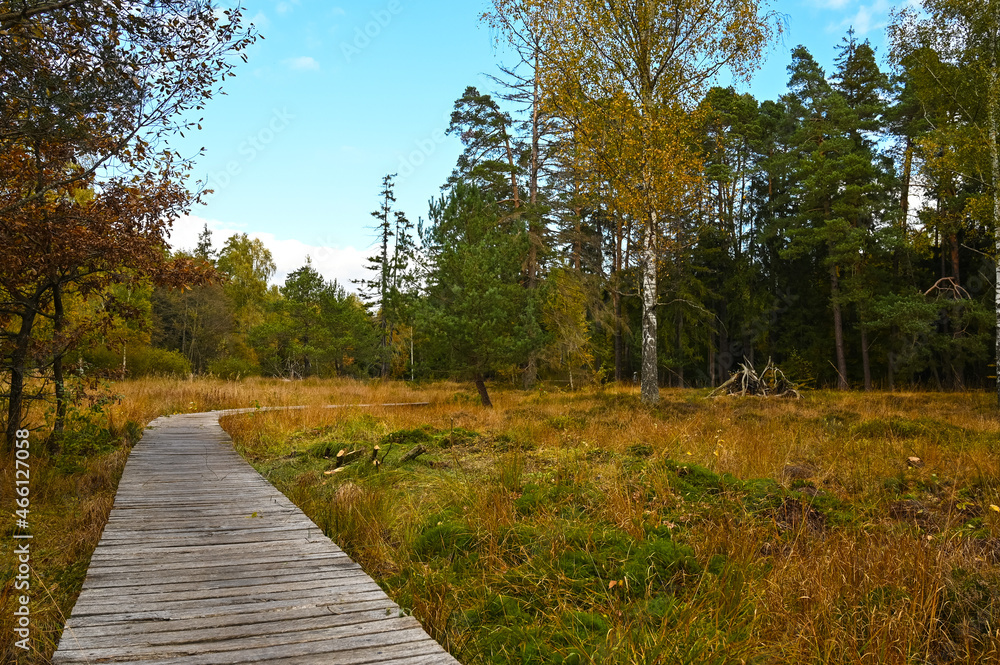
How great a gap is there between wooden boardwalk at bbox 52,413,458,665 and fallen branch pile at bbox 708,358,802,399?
1559 centimetres

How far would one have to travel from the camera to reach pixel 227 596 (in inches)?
120

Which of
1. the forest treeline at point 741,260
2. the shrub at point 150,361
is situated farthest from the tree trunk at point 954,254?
the shrub at point 150,361

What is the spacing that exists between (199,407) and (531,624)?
1414 centimetres

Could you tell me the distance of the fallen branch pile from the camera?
17.5m

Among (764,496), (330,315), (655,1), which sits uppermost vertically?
(655,1)

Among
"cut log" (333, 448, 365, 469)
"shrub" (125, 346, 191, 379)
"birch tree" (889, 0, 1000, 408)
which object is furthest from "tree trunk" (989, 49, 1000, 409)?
"shrub" (125, 346, 191, 379)

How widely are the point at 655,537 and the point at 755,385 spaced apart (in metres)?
16.3

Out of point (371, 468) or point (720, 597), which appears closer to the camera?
point (720, 597)

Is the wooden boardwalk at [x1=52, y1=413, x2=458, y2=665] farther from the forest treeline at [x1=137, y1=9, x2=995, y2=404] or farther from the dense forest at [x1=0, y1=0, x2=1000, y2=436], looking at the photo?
the forest treeline at [x1=137, y1=9, x2=995, y2=404]

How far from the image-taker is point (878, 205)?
75.2 ft

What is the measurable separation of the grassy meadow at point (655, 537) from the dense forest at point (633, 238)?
10.4ft

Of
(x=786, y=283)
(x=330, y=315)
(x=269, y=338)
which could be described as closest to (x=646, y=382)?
(x=786, y=283)

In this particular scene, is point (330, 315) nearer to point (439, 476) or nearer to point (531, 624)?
point (439, 476)

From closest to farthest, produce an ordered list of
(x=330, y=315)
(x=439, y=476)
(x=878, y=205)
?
(x=439, y=476) → (x=878, y=205) → (x=330, y=315)
